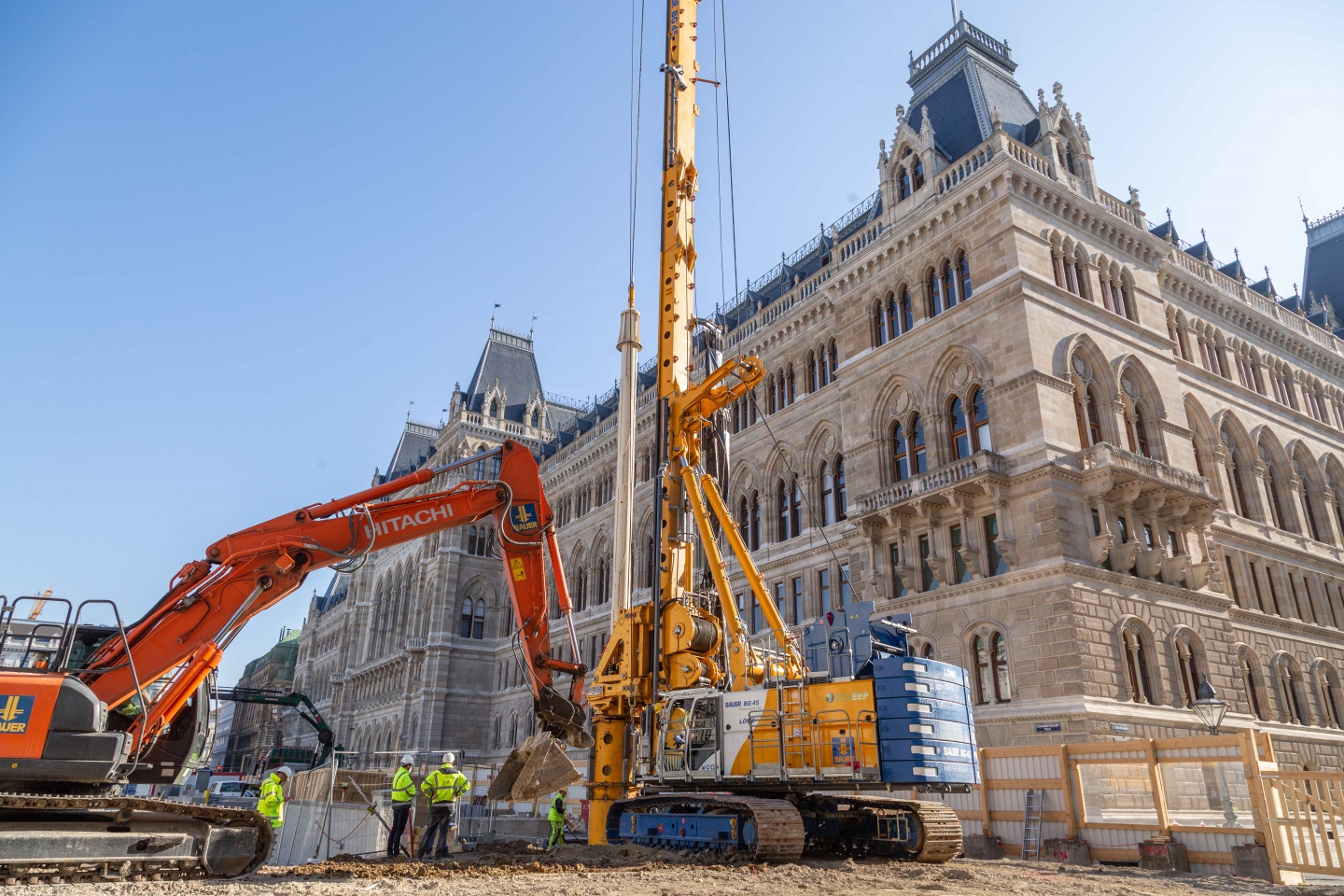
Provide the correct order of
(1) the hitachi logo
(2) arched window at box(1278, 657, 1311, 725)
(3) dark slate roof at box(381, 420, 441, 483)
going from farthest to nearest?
(3) dark slate roof at box(381, 420, 441, 483), (2) arched window at box(1278, 657, 1311, 725), (1) the hitachi logo

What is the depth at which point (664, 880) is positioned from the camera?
9.38 meters

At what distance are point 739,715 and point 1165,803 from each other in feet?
24.2

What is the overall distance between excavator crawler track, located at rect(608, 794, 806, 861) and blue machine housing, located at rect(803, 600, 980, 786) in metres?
1.33

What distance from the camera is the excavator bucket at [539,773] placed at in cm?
1212

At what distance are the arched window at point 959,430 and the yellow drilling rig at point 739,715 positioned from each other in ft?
38.0

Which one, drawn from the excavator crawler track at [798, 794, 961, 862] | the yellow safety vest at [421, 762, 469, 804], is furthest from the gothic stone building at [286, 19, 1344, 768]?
the yellow safety vest at [421, 762, 469, 804]

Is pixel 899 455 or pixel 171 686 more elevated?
pixel 899 455

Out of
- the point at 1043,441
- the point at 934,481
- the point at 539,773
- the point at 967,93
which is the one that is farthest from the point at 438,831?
the point at 967,93

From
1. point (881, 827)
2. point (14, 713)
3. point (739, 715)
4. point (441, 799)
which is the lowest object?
point (881, 827)

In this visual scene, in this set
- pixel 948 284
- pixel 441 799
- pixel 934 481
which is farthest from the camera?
pixel 948 284

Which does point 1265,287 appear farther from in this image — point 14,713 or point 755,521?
point 14,713

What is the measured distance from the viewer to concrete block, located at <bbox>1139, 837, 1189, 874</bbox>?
516 inches

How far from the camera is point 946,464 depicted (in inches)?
909

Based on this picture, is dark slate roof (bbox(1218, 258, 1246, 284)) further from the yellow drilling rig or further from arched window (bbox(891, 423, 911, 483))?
the yellow drilling rig
